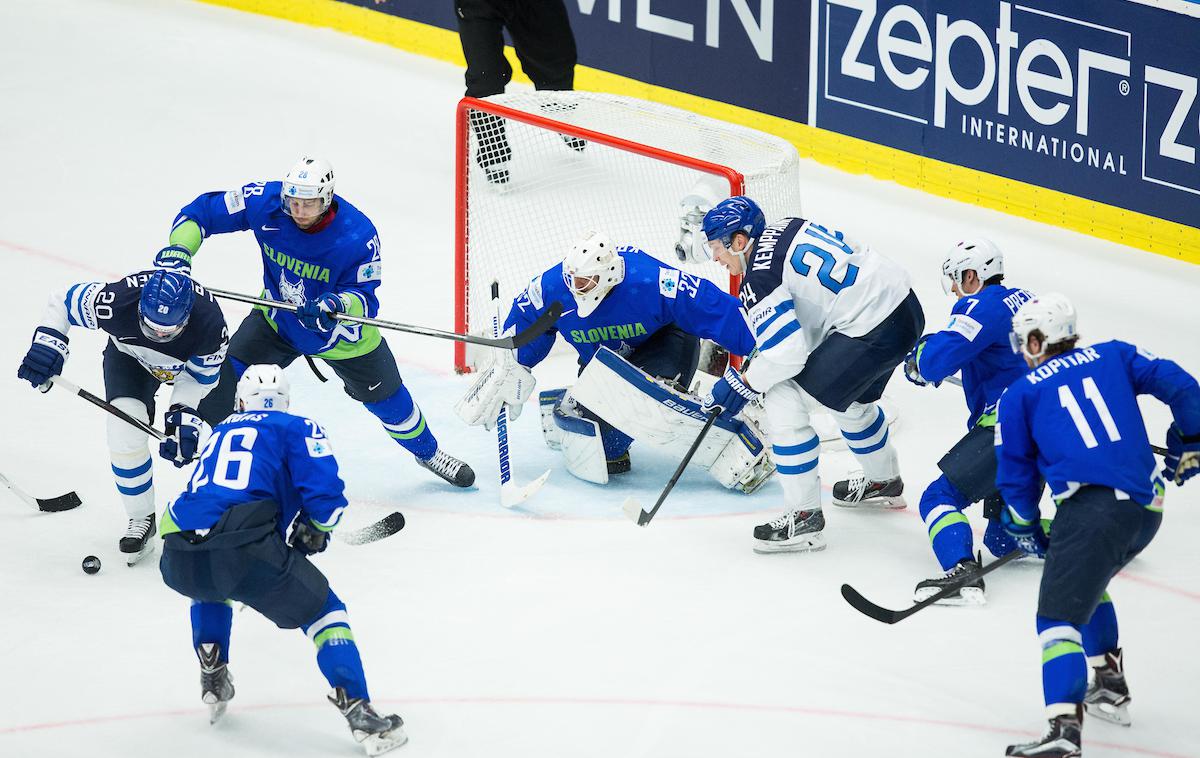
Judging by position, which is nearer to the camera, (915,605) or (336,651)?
(336,651)

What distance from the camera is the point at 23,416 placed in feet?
21.6

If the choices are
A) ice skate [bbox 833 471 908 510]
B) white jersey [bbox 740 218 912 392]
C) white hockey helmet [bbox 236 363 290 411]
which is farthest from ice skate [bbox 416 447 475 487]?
white hockey helmet [bbox 236 363 290 411]

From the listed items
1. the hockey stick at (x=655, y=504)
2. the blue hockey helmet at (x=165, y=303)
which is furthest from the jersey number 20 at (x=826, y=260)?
the blue hockey helmet at (x=165, y=303)

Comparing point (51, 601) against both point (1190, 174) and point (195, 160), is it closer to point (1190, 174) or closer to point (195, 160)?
point (195, 160)

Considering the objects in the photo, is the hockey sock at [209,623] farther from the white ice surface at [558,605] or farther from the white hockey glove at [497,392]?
the white hockey glove at [497,392]

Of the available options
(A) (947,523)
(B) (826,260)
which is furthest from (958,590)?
(B) (826,260)

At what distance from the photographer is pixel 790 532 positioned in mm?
5512

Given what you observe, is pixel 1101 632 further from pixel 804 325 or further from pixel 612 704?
pixel 804 325

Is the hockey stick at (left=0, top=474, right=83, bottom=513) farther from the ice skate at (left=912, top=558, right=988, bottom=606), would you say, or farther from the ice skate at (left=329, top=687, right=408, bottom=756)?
the ice skate at (left=912, top=558, right=988, bottom=606)

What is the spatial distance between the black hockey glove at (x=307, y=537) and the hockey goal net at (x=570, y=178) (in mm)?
2483

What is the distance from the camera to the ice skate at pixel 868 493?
230 inches

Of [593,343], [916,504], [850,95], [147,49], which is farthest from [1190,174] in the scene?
[147,49]

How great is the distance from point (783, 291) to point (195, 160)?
489 centimetres

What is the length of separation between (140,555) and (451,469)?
1166 mm
